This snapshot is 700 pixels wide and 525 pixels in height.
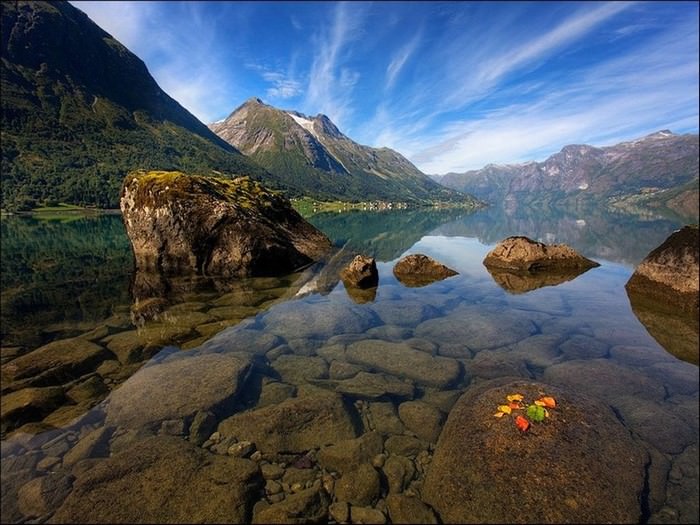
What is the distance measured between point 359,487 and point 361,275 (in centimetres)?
2026

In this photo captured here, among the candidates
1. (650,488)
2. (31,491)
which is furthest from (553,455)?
(31,491)

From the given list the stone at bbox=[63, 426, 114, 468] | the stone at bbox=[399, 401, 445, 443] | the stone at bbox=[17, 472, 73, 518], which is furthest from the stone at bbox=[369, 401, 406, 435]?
the stone at bbox=[17, 472, 73, 518]

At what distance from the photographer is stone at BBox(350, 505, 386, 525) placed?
7.53 metres

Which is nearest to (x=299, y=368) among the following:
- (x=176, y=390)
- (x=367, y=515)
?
(x=176, y=390)

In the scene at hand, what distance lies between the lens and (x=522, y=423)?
31.3ft

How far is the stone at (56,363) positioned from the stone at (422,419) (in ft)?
37.3

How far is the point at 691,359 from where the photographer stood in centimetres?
1462

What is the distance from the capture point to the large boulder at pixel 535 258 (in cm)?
3431

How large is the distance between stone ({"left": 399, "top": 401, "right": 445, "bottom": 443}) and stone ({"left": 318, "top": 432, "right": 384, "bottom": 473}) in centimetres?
114

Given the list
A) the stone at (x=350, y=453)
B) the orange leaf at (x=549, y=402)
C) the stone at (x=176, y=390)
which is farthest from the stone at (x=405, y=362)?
the stone at (x=176, y=390)

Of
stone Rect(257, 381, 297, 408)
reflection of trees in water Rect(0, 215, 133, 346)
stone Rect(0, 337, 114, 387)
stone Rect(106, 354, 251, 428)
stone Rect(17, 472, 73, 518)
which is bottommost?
stone Rect(257, 381, 297, 408)

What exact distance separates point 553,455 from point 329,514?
5131mm

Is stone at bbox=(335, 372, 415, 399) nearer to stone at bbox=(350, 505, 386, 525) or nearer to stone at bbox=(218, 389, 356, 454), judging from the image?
stone at bbox=(218, 389, 356, 454)

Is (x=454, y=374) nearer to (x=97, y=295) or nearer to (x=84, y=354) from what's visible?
(x=84, y=354)
